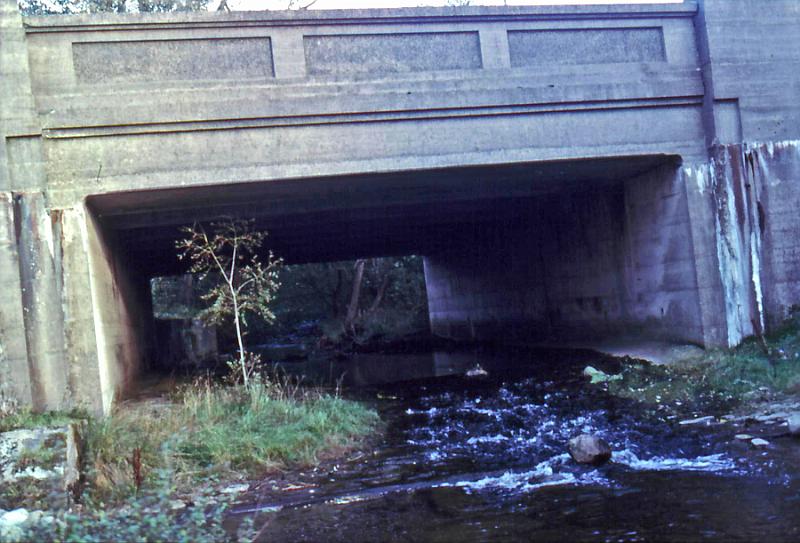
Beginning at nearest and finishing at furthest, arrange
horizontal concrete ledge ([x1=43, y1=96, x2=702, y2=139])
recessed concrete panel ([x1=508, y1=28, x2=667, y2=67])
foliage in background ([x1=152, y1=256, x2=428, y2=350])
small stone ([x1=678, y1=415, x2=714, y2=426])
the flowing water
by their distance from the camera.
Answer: the flowing water < small stone ([x1=678, y1=415, x2=714, y2=426]) < horizontal concrete ledge ([x1=43, y1=96, x2=702, y2=139]) < recessed concrete panel ([x1=508, y1=28, x2=667, y2=67]) < foliage in background ([x1=152, y1=256, x2=428, y2=350])

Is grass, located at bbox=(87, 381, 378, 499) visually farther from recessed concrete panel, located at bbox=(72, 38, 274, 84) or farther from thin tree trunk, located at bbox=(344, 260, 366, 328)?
thin tree trunk, located at bbox=(344, 260, 366, 328)

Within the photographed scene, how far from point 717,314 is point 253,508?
7.89 m

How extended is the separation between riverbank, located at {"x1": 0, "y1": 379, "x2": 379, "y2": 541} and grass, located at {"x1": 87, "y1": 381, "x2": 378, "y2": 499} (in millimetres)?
11

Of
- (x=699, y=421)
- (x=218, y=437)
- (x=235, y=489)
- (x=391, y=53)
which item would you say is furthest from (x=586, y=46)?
(x=235, y=489)

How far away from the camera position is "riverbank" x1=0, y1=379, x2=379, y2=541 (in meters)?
7.00

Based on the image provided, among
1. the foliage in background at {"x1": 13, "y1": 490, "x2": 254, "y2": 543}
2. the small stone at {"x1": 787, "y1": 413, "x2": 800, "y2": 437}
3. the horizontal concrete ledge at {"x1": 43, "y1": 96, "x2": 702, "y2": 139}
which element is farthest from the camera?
the horizontal concrete ledge at {"x1": 43, "y1": 96, "x2": 702, "y2": 139}

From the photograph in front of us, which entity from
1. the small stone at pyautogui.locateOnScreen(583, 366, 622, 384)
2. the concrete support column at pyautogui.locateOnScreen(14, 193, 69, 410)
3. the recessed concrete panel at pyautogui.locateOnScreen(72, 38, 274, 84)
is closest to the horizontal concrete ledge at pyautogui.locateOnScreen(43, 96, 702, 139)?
the recessed concrete panel at pyautogui.locateOnScreen(72, 38, 274, 84)

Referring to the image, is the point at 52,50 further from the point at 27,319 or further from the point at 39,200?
the point at 27,319

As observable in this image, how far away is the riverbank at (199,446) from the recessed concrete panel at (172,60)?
422cm

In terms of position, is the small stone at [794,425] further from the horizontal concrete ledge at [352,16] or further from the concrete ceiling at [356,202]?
the horizontal concrete ledge at [352,16]

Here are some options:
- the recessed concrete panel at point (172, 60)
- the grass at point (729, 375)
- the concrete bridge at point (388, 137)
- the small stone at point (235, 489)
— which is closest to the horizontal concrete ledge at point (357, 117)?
the concrete bridge at point (388, 137)

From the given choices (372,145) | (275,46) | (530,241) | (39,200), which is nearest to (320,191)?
(372,145)

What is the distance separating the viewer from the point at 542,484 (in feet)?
23.5

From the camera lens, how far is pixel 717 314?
11.9 meters
